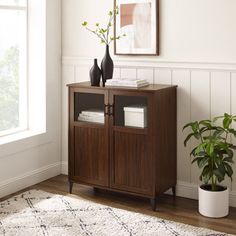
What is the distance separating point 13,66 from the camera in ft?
13.6

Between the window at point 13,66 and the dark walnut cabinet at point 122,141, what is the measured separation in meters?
0.66

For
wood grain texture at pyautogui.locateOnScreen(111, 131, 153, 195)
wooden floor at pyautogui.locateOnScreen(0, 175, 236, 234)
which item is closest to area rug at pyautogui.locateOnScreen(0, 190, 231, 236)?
wooden floor at pyautogui.locateOnScreen(0, 175, 236, 234)

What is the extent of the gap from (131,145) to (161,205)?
0.55 meters

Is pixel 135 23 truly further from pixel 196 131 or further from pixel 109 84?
pixel 196 131

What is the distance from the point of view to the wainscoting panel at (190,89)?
140 inches

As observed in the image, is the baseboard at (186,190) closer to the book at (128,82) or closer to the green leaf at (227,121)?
the green leaf at (227,121)

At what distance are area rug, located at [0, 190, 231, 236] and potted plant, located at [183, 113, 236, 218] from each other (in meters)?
0.30

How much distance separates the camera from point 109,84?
3684 mm

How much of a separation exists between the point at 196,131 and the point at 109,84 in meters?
0.79

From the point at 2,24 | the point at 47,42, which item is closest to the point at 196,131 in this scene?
the point at 47,42

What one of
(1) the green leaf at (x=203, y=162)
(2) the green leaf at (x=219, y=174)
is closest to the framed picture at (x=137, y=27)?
(1) the green leaf at (x=203, y=162)

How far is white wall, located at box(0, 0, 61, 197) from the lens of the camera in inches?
154

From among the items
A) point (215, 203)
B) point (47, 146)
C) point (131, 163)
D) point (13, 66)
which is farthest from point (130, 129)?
point (13, 66)

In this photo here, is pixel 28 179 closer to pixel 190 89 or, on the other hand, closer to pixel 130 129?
pixel 130 129
